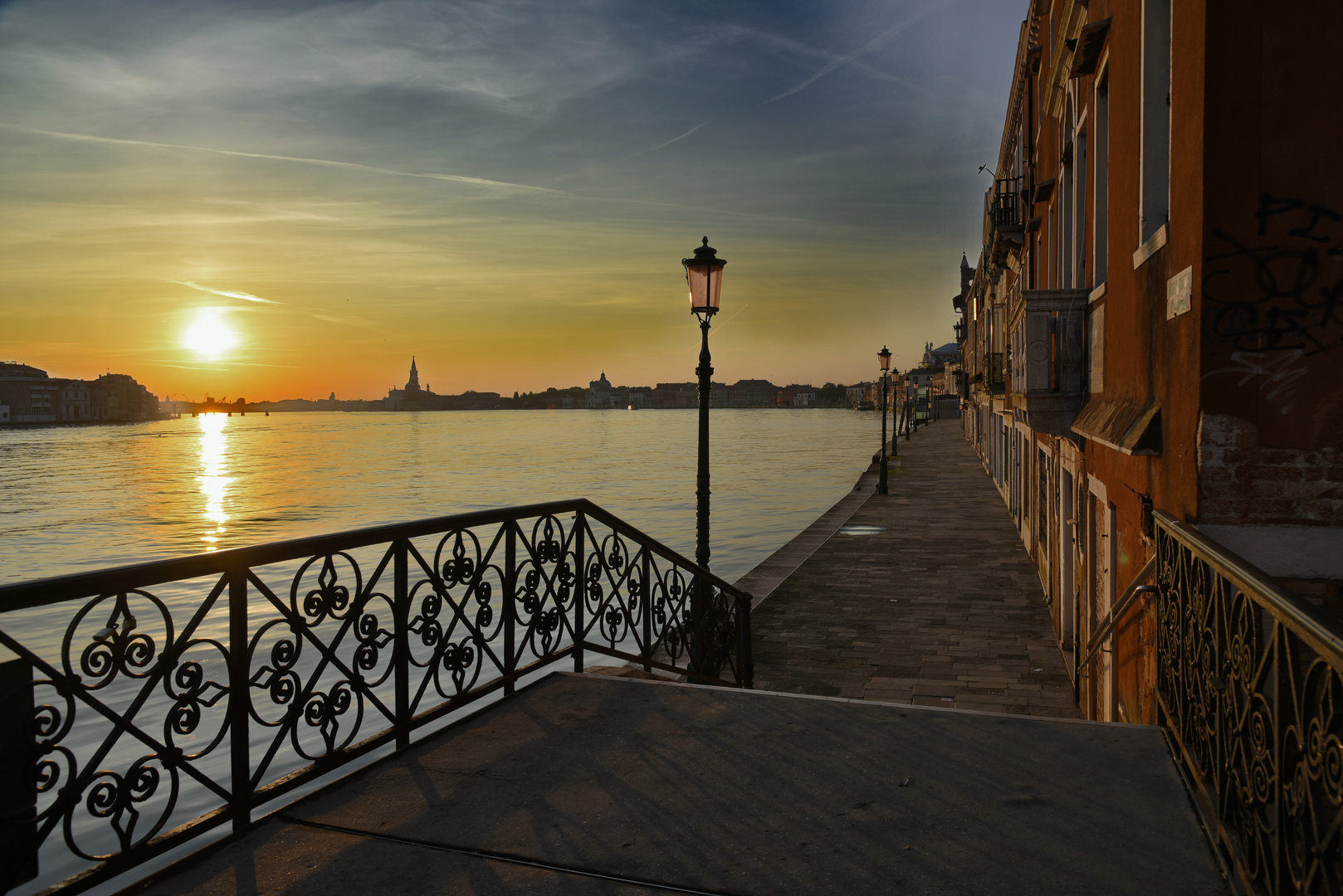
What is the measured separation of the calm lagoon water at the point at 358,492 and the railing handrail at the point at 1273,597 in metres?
20.5

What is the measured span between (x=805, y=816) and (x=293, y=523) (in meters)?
39.1

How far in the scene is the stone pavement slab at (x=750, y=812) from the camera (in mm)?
3037

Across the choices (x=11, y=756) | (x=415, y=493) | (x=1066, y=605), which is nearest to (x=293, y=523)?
(x=415, y=493)

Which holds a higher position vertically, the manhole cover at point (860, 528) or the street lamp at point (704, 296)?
the street lamp at point (704, 296)

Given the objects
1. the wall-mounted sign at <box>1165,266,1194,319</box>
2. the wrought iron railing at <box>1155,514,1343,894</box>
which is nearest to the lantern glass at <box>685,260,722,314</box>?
the wall-mounted sign at <box>1165,266,1194,319</box>

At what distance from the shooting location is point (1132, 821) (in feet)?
11.1

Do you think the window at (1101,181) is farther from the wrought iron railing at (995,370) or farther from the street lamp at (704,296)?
the wrought iron railing at (995,370)

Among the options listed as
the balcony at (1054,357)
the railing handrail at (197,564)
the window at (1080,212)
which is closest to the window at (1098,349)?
the balcony at (1054,357)

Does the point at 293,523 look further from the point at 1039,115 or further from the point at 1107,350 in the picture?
the point at 1107,350

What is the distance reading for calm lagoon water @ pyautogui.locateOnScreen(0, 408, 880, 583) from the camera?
32.3m

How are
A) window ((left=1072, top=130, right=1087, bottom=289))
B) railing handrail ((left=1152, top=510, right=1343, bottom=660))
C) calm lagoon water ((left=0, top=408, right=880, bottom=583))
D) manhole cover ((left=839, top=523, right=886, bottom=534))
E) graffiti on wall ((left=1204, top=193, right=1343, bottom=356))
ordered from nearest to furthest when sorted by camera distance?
railing handrail ((left=1152, top=510, right=1343, bottom=660)) < graffiti on wall ((left=1204, top=193, right=1343, bottom=356)) < window ((left=1072, top=130, right=1087, bottom=289)) < manhole cover ((left=839, top=523, right=886, bottom=534)) < calm lagoon water ((left=0, top=408, right=880, bottom=583))

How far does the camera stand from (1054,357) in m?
8.02

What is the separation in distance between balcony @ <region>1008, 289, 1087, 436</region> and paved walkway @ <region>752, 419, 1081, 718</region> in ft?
10.0

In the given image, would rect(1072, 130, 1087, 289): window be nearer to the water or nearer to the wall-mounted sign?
the wall-mounted sign
